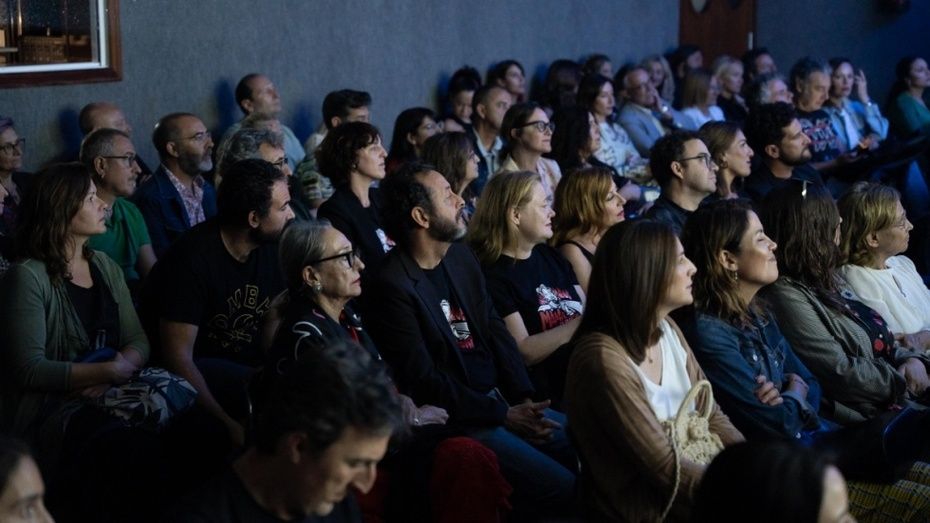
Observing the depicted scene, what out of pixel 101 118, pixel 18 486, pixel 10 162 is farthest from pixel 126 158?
pixel 18 486

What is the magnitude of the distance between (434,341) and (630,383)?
961 millimetres

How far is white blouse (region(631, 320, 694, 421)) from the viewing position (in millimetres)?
3078

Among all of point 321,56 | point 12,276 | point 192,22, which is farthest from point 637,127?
point 12,276

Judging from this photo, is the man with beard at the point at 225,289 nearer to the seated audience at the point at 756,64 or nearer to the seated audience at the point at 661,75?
the seated audience at the point at 661,75

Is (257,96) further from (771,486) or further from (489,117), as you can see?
(771,486)

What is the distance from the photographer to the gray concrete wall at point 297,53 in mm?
5875

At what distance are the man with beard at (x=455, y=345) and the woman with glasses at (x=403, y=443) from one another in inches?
7.0

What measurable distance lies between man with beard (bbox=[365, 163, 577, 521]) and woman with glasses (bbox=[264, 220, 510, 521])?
0.18m

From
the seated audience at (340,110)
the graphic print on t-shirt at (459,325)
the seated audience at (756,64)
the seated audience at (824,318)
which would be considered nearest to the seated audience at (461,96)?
the seated audience at (340,110)

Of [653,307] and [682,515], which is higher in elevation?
[653,307]

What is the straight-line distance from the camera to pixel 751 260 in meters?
3.69

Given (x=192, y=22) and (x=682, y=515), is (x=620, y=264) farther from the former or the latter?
(x=192, y=22)

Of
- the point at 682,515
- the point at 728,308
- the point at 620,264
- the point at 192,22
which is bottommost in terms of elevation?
the point at 682,515

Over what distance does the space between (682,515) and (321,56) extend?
4767 mm
